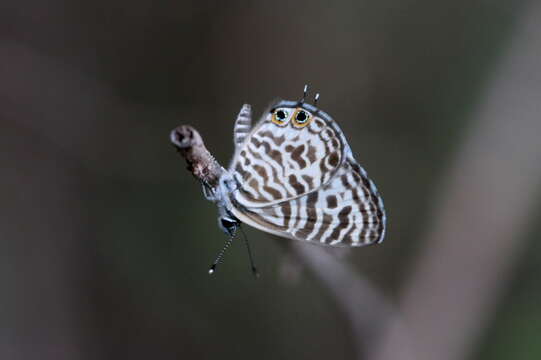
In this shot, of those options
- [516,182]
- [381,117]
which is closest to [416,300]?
[516,182]

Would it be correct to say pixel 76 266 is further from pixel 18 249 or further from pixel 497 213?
pixel 497 213

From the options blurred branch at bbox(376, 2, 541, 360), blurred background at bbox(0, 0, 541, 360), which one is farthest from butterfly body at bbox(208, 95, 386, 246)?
blurred background at bbox(0, 0, 541, 360)

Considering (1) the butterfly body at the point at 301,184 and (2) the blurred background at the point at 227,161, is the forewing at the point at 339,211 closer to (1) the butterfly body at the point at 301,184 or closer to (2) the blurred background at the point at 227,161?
(1) the butterfly body at the point at 301,184

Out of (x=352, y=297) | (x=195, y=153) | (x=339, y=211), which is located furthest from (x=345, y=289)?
(x=195, y=153)

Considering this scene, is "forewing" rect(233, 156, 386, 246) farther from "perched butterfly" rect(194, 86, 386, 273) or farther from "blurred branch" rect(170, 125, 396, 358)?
"blurred branch" rect(170, 125, 396, 358)

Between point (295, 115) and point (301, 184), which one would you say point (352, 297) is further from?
point (295, 115)

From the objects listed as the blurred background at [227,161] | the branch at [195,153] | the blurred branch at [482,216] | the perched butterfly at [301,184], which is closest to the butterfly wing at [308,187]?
the perched butterfly at [301,184]
